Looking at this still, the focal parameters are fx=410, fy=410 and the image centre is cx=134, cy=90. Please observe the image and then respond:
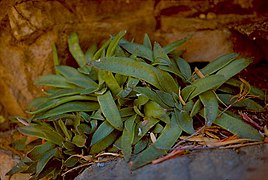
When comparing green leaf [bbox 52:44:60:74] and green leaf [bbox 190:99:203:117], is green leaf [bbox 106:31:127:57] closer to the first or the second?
green leaf [bbox 52:44:60:74]

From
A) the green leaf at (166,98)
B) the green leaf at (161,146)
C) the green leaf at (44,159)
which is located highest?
the green leaf at (166,98)

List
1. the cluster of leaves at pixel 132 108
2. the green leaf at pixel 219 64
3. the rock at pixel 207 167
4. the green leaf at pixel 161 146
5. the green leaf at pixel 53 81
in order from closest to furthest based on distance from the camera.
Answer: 1. the rock at pixel 207 167
2. the green leaf at pixel 161 146
3. the cluster of leaves at pixel 132 108
4. the green leaf at pixel 219 64
5. the green leaf at pixel 53 81

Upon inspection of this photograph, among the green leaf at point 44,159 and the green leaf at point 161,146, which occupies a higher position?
the green leaf at point 161,146

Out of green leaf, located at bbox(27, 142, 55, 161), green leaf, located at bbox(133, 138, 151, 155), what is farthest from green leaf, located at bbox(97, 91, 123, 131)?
green leaf, located at bbox(27, 142, 55, 161)

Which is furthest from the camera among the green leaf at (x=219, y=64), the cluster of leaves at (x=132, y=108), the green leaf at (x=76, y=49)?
the green leaf at (x=76, y=49)

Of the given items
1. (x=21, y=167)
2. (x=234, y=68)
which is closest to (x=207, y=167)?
(x=234, y=68)

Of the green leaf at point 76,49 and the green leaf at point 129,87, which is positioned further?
the green leaf at point 76,49

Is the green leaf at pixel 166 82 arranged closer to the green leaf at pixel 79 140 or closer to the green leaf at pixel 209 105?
the green leaf at pixel 209 105

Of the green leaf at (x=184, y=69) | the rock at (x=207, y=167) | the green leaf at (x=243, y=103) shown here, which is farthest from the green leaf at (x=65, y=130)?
the green leaf at (x=243, y=103)
